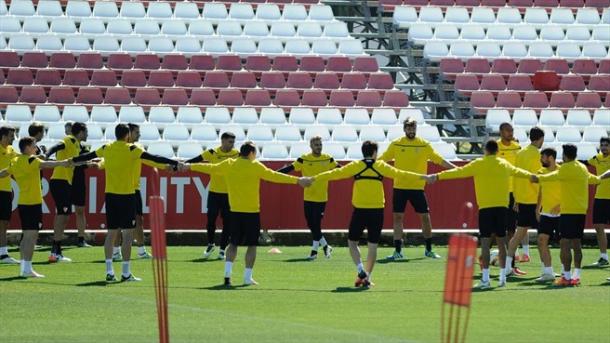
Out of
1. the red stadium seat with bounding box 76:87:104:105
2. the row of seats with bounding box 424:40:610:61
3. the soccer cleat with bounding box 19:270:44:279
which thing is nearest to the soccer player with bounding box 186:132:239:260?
the soccer cleat with bounding box 19:270:44:279

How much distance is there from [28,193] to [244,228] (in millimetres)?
3710

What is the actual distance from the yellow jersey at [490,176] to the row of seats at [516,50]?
14862 millimetres

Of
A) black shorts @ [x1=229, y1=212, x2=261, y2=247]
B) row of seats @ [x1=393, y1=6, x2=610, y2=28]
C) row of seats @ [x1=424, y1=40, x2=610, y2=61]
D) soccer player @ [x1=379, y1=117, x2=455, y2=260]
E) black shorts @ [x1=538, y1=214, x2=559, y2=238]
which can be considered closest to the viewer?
black shorts @ [x1=229, y1=212, x2=261, y2=247]

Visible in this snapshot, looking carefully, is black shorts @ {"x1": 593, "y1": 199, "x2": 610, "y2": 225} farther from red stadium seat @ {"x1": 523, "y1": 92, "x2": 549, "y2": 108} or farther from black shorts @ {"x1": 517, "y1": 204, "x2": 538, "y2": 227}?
red stadium seat @ {"x1": 523, "y1": 92, "x2": 549, "y2": 108}

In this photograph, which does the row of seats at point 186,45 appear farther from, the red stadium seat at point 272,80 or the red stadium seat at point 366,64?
the red stadium seat at point 272,80

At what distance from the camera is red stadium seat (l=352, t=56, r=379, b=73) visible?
3306cm

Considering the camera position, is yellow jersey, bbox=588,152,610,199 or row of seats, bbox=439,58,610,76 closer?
yellow jersey, bbox=588,152,610,199

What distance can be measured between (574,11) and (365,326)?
23362mm

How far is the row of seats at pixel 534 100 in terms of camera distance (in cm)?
3278

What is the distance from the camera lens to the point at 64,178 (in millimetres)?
24484

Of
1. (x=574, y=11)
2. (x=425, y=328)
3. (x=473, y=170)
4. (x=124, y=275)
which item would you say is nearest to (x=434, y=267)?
(x=473, y=170)

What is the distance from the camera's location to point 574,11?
36719 mm

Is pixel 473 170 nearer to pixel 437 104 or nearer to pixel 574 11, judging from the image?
pixel 437 104

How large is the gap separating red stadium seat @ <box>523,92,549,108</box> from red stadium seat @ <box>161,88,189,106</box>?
8453 millimetres
